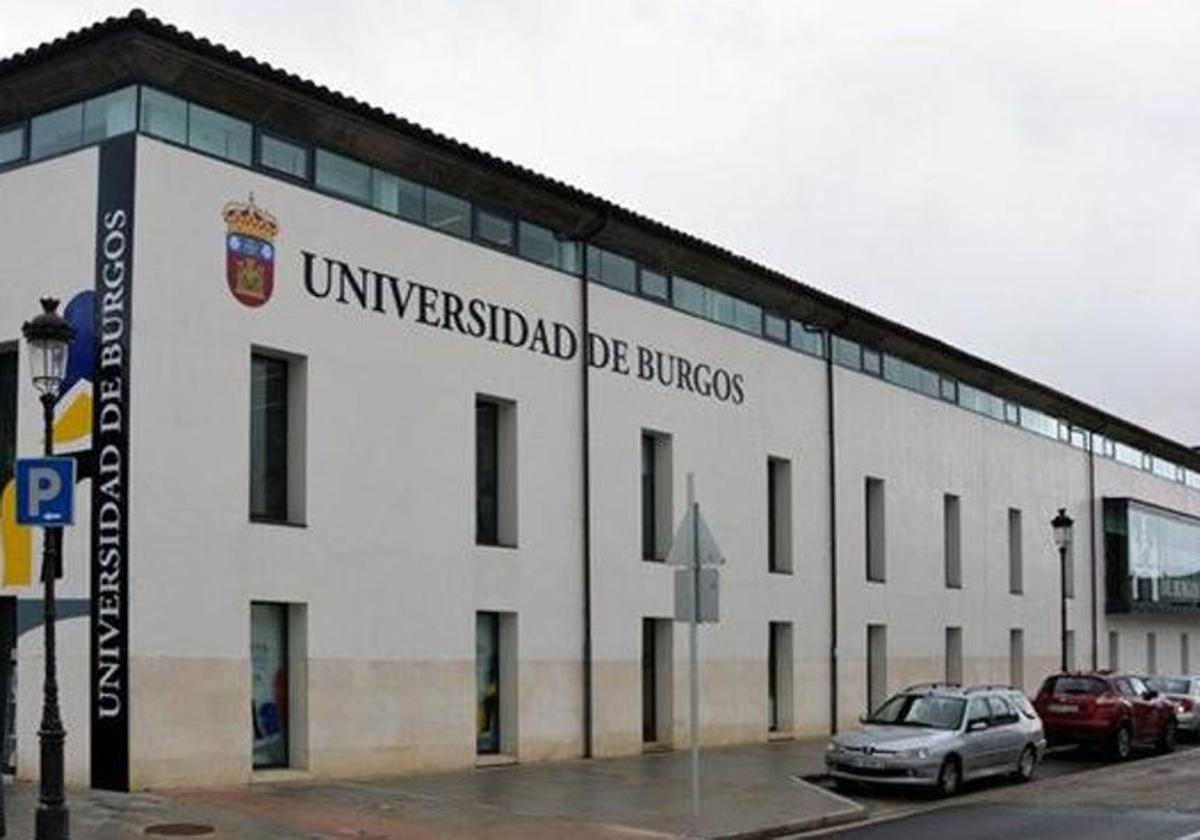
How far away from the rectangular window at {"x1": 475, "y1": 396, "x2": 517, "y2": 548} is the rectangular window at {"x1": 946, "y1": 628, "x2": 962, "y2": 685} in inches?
715

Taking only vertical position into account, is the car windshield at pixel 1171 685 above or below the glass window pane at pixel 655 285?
below

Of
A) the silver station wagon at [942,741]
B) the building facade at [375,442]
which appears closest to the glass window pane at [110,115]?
the building facade at [375,442]

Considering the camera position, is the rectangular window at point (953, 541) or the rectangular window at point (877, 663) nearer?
the rectangular window at point (877, 663)

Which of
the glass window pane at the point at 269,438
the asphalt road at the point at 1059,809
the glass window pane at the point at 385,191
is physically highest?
the glass window pane at the point at 385,191

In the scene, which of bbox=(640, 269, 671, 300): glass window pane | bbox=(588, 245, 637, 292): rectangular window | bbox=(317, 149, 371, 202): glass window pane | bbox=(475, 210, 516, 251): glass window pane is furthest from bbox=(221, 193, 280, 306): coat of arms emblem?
bbox=(640, 269, 671, 300): glass window pane

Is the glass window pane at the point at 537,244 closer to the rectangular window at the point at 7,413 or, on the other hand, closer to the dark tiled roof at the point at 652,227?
the dark tiled roof at the point at 652,227

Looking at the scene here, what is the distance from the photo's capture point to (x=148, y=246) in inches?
748

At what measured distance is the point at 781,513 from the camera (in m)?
32.2

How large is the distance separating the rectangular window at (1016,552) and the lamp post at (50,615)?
109 feet

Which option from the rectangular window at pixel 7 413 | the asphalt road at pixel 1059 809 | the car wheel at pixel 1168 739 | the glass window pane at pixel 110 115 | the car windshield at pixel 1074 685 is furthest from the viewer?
the car wheel at pixel 1168 739

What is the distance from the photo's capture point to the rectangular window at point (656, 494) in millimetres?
28031

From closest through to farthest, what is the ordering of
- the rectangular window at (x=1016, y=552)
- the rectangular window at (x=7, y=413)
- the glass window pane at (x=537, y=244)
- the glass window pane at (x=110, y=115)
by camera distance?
1. the glass window pane at (x=110, y=115)
2. the rectangular window at (x=7, y=413)
3. the glass window pane at (x=537, y=244)
4. the rectangular window at (x=1016, y=552)

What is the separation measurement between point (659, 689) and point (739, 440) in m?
5.14

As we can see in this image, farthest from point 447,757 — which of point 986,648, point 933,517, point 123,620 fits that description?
point 986,648
